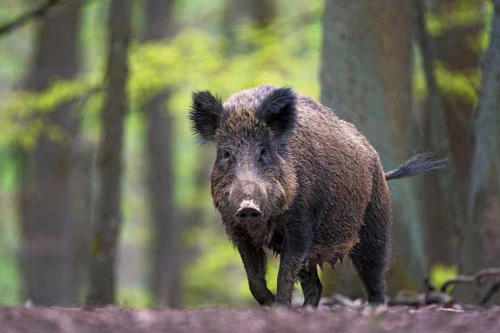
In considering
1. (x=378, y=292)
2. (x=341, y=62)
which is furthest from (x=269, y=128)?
(x=341, y=62)

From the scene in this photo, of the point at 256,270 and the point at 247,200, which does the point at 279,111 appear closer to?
the point at 247,200

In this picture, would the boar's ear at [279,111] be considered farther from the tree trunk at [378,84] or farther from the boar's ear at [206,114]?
the tree trunk at [378,84]

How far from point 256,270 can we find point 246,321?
5.69 ft

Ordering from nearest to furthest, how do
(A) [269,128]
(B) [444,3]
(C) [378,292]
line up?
(A) [269,128] → (C) [378,292] → (B) [444,3]

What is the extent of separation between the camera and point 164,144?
21750 millimetres

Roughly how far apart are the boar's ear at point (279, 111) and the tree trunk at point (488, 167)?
10.5 ft

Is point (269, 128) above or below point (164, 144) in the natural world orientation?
below

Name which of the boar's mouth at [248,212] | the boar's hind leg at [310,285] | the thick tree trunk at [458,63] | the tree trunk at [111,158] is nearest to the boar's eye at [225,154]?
the boar's mouth at [248,212]

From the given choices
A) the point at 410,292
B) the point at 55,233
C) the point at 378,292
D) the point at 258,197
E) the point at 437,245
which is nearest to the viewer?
the point at 258,197

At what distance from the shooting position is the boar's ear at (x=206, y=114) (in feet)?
23.8

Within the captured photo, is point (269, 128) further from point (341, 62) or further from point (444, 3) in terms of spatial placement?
point (444, 3)

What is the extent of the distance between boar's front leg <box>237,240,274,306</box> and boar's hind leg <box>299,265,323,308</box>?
66cm

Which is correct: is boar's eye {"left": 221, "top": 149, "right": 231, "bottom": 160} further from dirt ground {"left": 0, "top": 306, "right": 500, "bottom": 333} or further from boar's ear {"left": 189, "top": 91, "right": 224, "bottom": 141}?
dirt ground {"left": 0, "top": 306, "right": 500, "bottom": 333}

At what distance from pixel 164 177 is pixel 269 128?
1493 centimetres
